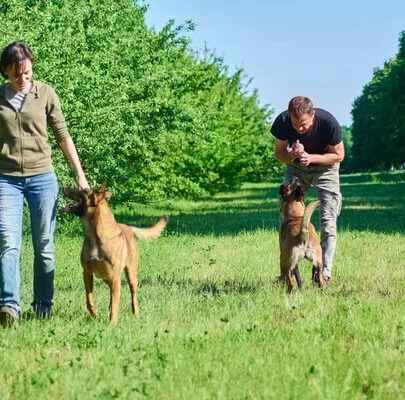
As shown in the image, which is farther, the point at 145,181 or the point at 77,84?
the point at 145,181

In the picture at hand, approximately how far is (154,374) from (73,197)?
2.41m

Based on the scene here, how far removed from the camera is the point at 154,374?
486cm

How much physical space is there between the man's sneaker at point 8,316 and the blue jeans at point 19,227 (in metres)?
0.07

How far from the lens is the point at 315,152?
8984 millimetres

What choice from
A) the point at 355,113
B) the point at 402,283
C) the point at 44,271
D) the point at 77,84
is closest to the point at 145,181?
the point at 77,84

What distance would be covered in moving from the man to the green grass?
808 millimetres

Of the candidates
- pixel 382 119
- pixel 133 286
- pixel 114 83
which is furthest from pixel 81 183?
pixel 382 119

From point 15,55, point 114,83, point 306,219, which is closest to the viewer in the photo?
point 15,55

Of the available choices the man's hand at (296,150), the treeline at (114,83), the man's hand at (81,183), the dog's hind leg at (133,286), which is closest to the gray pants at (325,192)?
the man's hand at (296,150)

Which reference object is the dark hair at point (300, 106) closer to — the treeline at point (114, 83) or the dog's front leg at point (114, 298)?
the dog's front leg at point (114, 298)

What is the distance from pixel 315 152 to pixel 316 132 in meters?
0.27

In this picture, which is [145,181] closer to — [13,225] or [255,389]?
[13,225]

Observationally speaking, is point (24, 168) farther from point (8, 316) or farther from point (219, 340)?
point (219, 340)

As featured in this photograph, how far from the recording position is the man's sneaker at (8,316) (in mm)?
6777
